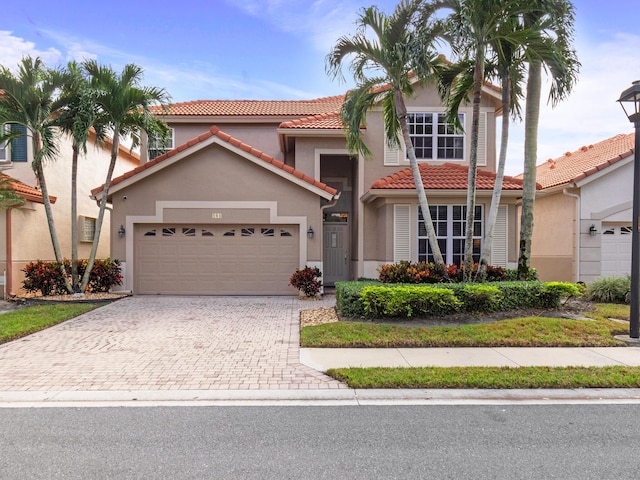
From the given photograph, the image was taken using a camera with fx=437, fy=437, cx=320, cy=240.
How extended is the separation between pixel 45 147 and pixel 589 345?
519 inches

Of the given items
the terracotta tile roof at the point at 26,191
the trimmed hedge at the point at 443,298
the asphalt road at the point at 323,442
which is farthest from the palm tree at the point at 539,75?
the terracotta tile roof at the point at 26,191

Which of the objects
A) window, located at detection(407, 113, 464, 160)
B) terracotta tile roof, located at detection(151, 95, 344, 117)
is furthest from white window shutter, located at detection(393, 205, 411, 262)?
terracotta tile roof, located at detection(151, 95, 344, 117)

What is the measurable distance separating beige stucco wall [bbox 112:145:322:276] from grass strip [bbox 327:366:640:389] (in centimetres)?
785

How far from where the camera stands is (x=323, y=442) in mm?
4117

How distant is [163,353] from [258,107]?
1391 cm

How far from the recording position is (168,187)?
1359 cm

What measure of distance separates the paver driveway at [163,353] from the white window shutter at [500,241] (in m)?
7.23

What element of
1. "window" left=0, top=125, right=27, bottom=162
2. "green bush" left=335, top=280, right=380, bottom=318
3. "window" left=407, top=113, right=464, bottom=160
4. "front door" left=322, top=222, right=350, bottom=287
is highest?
"window" left=407, top=113, right=464, bottom=160

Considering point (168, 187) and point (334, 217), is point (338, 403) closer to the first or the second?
point (168, 187)

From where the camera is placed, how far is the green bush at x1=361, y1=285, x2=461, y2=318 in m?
8.70

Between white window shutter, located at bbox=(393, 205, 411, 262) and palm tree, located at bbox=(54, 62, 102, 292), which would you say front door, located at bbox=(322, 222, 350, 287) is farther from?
palm tree, located at bbox=(54, 62, 102, 292)

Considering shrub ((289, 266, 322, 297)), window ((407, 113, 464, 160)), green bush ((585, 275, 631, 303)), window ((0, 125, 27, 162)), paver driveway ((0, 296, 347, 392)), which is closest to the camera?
paver driveway ((0, 296, 347, 392))

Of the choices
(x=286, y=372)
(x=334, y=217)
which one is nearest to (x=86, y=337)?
(x=286, y=372)

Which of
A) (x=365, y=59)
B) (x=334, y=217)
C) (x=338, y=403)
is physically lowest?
(x=338, y=403)
